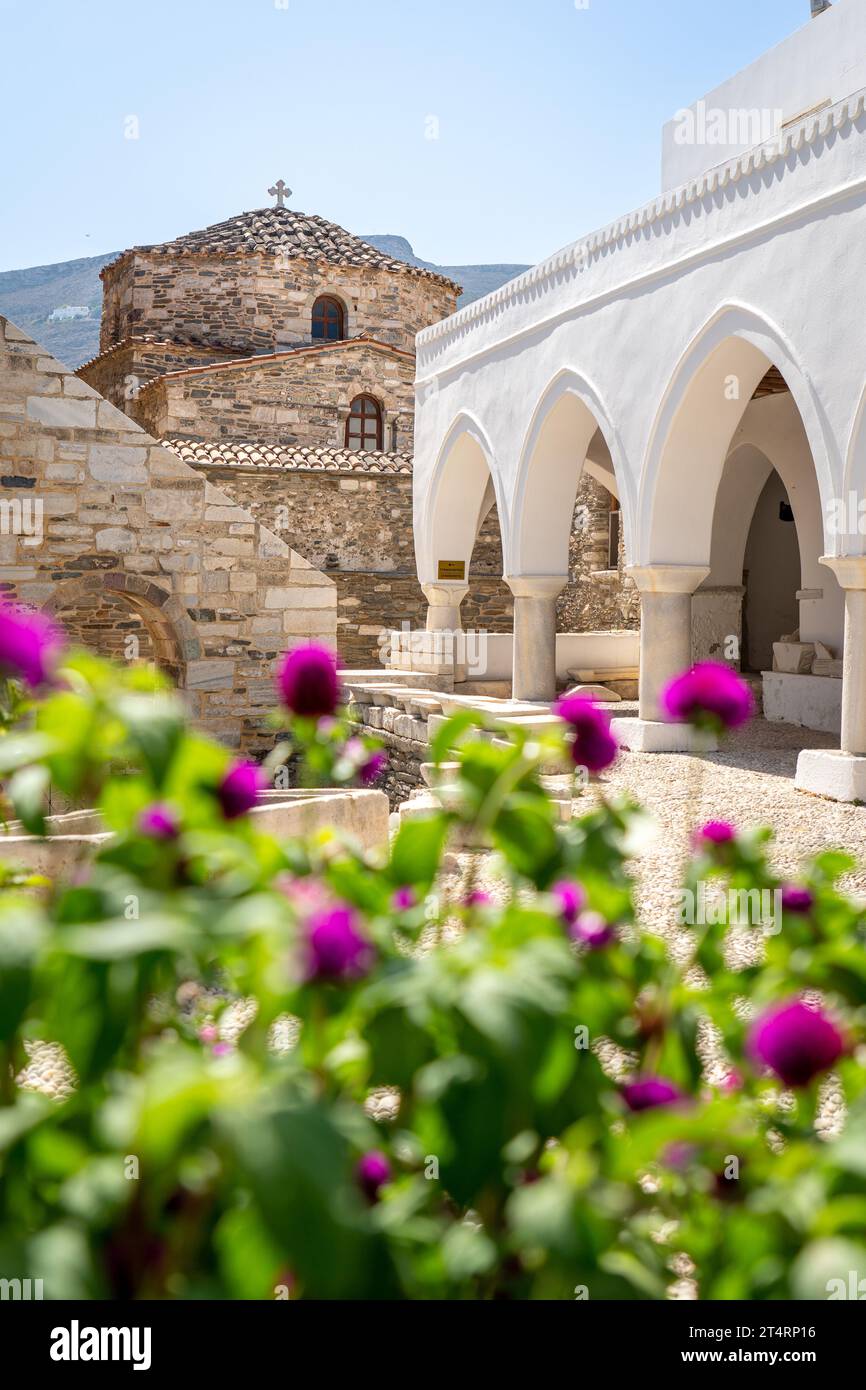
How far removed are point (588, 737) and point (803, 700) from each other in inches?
436

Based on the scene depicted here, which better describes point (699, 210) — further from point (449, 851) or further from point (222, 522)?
point (449, 851)

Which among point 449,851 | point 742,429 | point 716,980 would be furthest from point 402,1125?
point 742,429

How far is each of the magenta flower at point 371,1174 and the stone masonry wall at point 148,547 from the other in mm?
9355

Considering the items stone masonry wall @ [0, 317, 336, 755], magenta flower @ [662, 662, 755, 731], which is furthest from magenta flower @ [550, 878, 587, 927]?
stone masonry wall @ [0, 317, 336, 755]

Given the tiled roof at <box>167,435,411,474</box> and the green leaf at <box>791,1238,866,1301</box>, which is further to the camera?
the tiled roof at <box>167,435,411,474</box>

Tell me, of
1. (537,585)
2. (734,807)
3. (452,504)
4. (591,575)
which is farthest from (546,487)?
(591,575)

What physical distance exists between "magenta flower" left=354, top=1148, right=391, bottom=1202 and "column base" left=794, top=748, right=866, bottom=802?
7.30 m

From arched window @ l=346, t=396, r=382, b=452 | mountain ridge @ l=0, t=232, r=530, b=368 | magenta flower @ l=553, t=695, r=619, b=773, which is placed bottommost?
magenta flower @ l=553, t=695, r=619, b=773

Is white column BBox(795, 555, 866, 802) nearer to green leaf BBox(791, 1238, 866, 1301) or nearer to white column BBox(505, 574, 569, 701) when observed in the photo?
white column BBox(505, 574, 569, 701)

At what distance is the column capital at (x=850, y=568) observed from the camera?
7891 millimetres

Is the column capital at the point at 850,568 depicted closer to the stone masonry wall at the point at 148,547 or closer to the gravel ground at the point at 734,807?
the gravel ground at the point at 734,807

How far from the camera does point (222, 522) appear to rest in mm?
10773

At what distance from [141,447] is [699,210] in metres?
4.97

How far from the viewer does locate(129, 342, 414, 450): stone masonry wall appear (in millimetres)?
22078
